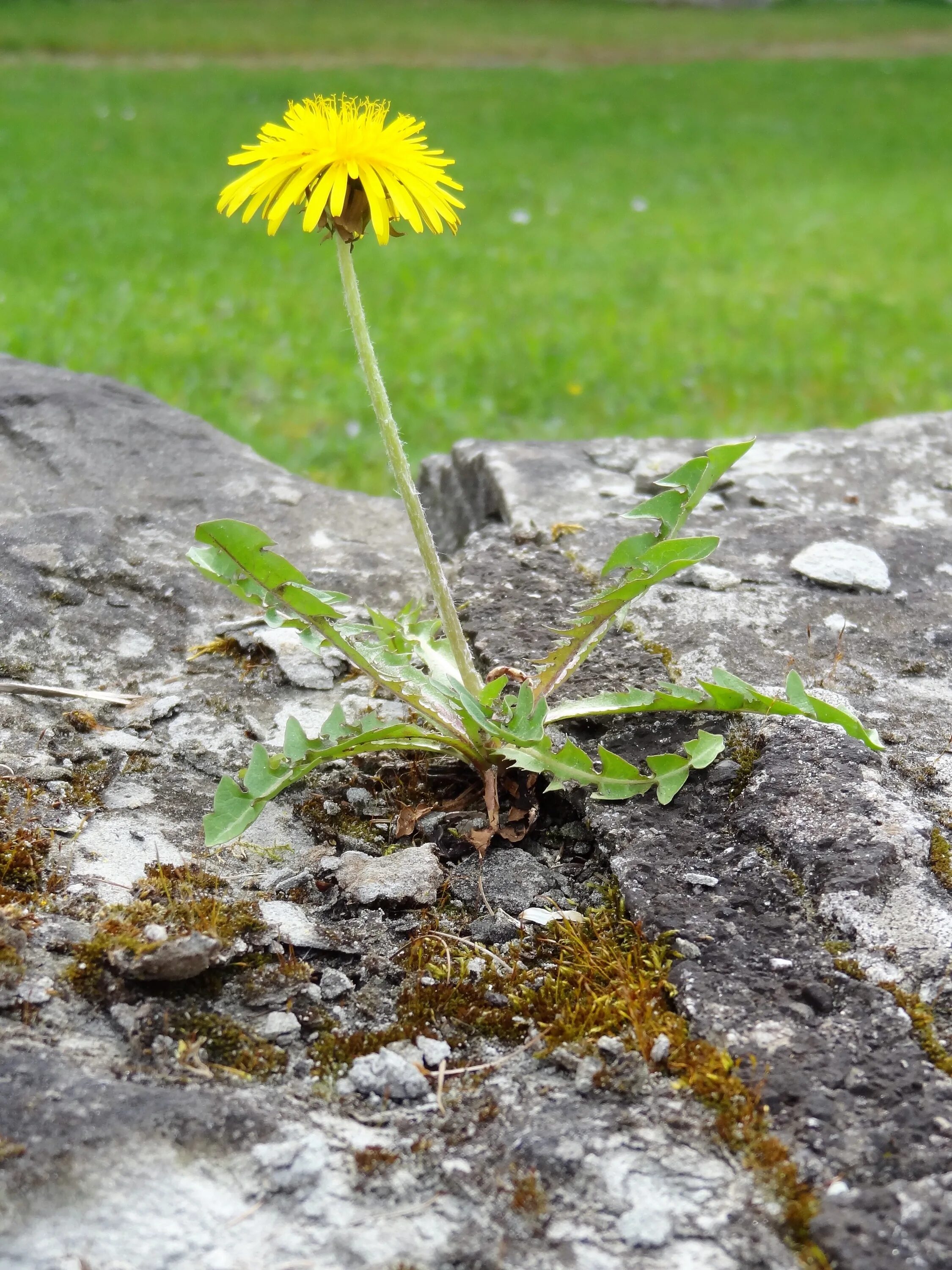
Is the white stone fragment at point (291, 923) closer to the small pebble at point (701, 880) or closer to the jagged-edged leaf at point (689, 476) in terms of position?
the small pebble at point (701, 880)

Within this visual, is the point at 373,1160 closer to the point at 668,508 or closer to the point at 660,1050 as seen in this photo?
the point at 660,1050

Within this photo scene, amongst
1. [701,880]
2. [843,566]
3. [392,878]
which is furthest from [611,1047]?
[843,566]

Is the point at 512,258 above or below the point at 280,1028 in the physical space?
above

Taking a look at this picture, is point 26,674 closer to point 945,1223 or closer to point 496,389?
point 945,1223

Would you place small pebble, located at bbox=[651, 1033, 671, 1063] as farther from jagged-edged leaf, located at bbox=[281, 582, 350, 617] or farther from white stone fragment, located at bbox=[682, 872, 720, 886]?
jagged-edged leaf, located at bbox=[281, 582, 350, 617]

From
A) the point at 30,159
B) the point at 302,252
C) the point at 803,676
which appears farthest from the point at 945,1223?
the point at 30,159

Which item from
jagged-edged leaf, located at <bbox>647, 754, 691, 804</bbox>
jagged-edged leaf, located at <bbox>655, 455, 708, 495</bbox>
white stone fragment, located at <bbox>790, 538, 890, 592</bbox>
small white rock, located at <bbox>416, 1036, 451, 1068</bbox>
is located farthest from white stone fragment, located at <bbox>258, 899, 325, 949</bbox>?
white stone fragment, located at <bbox>790, 538, 890, 592</bbox>
